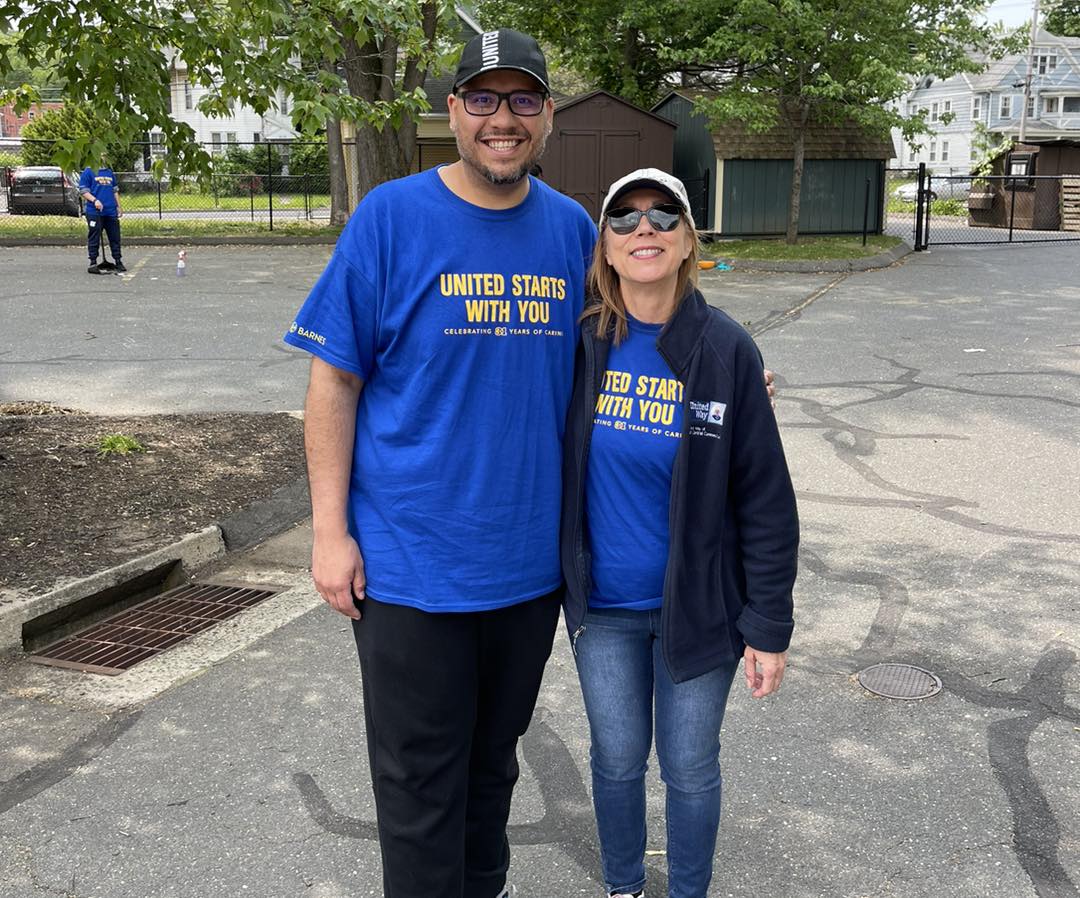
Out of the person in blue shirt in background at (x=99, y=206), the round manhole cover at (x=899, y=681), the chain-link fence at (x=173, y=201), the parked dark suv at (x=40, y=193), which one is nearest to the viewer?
the round manhole cover at (x=899, y=681)

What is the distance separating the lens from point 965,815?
3287 mm

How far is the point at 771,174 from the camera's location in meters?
24.6

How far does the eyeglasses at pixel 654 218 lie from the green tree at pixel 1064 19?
73404 mm

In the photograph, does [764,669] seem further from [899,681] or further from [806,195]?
[806,195]

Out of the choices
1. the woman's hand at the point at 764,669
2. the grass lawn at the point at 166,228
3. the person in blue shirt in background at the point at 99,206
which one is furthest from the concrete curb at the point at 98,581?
the grass lawn at the point at 166,228

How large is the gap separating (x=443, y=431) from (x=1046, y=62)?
222 ft

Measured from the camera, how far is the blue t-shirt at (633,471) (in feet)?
8.00

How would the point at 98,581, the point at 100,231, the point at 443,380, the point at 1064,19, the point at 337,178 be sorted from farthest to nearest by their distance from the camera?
the point at 1064,19 → the point at 337,178 → the point at 100,231 → the point at 98,581 → the point at 443,380

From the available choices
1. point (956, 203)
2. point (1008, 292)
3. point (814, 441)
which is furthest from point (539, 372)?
point (956, 203)

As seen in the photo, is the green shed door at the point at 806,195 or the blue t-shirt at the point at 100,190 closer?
the blue t-shirt at the point at 100,190

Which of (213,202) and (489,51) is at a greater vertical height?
(213,202)

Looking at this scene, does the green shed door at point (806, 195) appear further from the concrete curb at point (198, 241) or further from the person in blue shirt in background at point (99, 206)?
the person in blue shirt in background at point (99, 206)

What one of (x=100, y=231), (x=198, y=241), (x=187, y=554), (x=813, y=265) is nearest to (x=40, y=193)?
(x=198, y=241)

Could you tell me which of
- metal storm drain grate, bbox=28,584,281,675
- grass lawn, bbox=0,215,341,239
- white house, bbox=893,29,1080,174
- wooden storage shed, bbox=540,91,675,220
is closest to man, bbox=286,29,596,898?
metal storm drain grate, bbox=28,584,281,675
